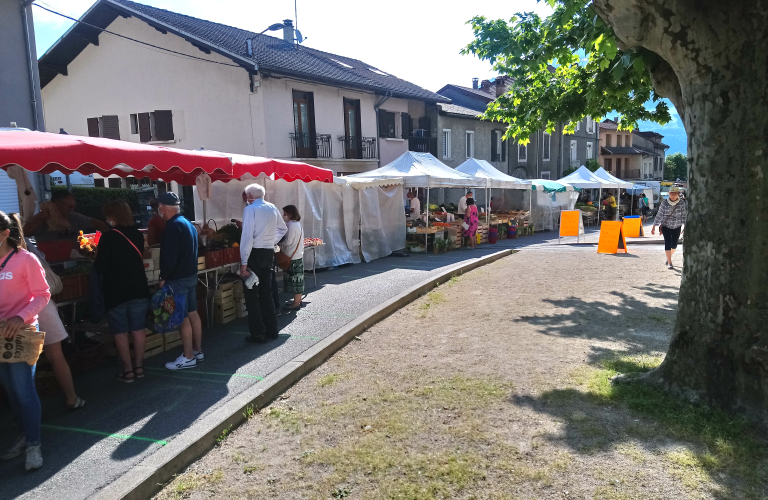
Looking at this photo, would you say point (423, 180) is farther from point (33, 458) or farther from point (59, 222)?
point (33, 458)

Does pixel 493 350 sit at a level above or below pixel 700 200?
below

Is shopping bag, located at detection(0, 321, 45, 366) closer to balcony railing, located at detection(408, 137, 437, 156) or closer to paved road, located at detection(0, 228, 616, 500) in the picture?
paved road, located at detection(0, 228, 616, 500)

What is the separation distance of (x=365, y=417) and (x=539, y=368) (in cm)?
190

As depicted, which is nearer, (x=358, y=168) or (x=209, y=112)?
(x=209, y=112)

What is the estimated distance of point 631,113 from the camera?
414 inches

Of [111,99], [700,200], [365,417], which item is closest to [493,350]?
[365,417]

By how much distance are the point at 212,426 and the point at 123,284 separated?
1.77 m

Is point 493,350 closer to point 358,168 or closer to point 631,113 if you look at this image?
point 631,113

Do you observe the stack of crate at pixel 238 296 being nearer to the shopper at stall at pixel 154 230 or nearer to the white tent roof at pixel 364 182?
the shopper at stall at pixel 154 230

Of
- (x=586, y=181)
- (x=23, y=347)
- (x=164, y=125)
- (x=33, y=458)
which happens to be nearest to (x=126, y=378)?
(x=33, y=458)

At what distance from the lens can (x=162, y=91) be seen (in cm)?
1902

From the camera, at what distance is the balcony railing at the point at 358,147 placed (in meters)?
21.0

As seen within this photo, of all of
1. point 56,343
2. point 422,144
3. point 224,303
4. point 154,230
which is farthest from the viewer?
point 422,144

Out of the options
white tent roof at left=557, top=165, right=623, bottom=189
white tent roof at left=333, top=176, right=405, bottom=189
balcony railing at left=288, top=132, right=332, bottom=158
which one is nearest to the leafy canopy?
white tent roof at left=333, top=176, right=405, bottom=189
